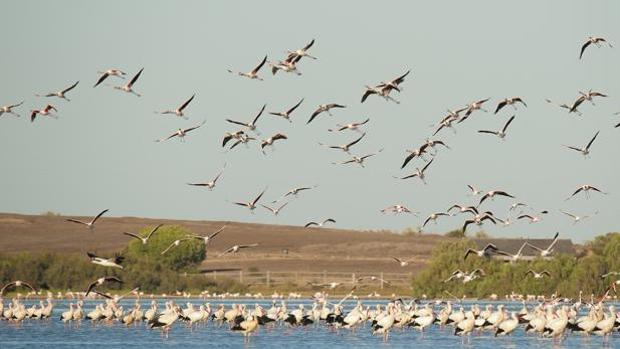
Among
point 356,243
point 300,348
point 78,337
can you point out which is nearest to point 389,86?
point 300,348

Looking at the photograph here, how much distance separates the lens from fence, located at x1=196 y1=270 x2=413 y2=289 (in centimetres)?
11864

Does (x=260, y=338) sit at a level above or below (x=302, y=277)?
below

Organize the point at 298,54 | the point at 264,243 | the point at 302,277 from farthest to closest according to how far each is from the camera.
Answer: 1. the point at 264,243
2. the point at 302,277
3. the point at 298,54

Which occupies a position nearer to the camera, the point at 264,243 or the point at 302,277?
the point at 302,277

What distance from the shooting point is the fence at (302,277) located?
11864 cm

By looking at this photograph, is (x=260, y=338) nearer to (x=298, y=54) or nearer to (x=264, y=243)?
(x=298, y=54)

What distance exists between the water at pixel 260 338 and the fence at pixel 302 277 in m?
52.4

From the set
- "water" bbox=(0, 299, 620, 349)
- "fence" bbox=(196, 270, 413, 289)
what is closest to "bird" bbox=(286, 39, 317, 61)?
"water" bbox=(0, 299, 620, 349)

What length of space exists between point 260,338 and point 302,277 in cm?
7084

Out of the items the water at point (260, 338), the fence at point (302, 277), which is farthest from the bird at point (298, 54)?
the fence at point (302, 277)

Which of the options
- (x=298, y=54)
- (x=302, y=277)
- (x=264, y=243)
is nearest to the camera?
(x=298, y=54)

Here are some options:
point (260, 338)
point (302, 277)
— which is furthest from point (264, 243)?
point (260, 338)

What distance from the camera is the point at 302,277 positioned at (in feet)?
416

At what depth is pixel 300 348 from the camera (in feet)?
165
